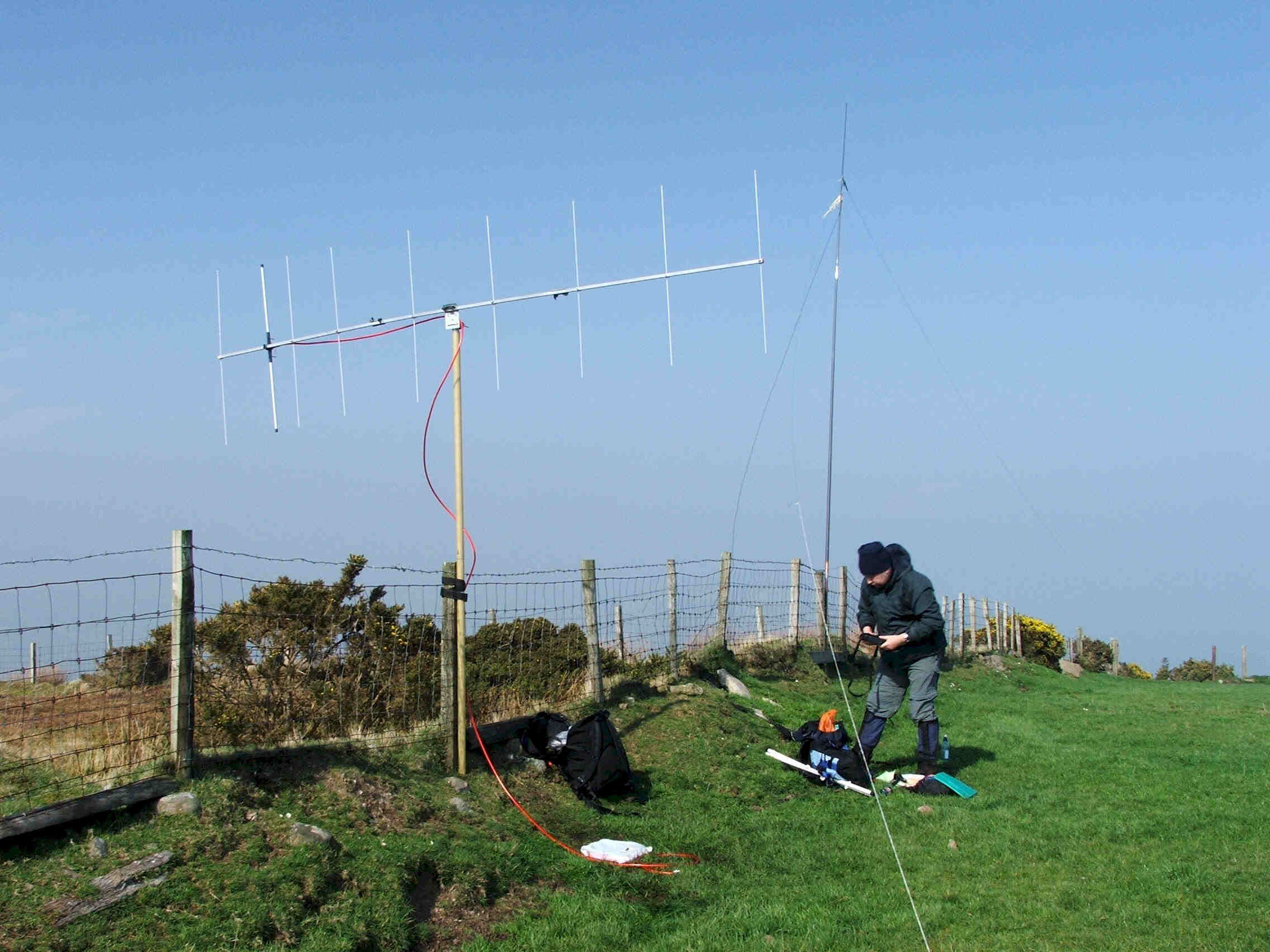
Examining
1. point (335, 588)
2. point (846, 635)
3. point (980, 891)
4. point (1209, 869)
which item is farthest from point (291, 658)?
point (846, 635)

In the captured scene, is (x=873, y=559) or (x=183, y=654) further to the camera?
(x=873, y=559)

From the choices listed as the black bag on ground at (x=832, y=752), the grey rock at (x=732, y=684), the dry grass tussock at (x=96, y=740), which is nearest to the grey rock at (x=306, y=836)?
the dry grass tussock at (x=96, y=740)

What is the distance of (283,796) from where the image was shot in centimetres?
685

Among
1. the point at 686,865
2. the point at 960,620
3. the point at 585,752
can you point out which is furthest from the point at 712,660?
the point at 960,620

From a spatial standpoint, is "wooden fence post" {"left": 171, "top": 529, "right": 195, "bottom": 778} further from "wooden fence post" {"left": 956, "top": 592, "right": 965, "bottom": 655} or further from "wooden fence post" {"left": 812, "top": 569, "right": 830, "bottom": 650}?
"wooden fence post" {"left": 956, "top": 592, "right": 965, "bottom": 655}

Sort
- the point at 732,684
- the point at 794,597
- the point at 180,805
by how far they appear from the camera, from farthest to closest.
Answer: the point at 794,597 → the point at 732,684 → the point at 180,805

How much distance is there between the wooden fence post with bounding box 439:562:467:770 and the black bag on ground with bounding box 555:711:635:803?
92 cm

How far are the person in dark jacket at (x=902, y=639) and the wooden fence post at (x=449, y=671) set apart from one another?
364 cm

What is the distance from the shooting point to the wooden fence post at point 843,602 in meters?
19.4

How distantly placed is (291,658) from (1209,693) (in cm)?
2073

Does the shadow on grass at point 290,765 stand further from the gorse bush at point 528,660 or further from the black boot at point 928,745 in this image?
the black boot at point 928,745

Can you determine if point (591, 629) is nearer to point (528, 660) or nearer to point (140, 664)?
point (528, 660)

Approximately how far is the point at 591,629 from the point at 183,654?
5.17 metres

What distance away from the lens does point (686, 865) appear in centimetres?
744
